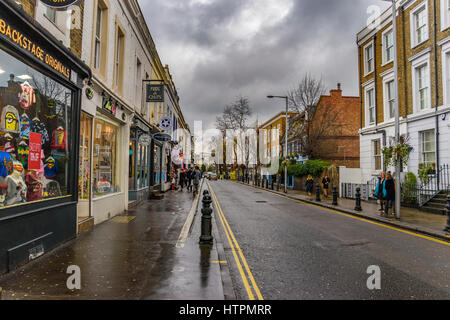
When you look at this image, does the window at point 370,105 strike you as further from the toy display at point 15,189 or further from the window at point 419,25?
the toy display at point 15,189

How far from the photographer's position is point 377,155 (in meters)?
19.9

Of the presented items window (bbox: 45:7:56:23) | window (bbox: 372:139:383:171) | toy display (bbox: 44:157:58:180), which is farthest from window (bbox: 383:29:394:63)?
toy display (bbox: 44:157:58:180)

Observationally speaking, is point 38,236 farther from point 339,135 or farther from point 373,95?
point 339,135

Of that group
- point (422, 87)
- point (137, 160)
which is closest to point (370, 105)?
point (422, 87)

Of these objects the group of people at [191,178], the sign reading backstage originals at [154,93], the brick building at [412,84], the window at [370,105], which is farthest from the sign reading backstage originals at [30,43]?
the window at [370,105]

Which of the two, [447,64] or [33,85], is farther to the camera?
[447,64]

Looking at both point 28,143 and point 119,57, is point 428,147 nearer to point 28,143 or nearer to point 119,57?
point 119,57

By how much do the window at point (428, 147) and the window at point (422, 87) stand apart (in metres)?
1.47

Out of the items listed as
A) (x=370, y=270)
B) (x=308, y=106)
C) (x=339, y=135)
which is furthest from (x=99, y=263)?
(x=339, y=135)

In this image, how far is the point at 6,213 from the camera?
190 inches

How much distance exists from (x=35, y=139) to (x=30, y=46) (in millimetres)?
1718

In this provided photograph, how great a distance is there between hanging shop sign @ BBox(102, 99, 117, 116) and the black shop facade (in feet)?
6.79

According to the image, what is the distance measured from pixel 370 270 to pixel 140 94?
13301 millimetres

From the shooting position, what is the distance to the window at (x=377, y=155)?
1970cm
